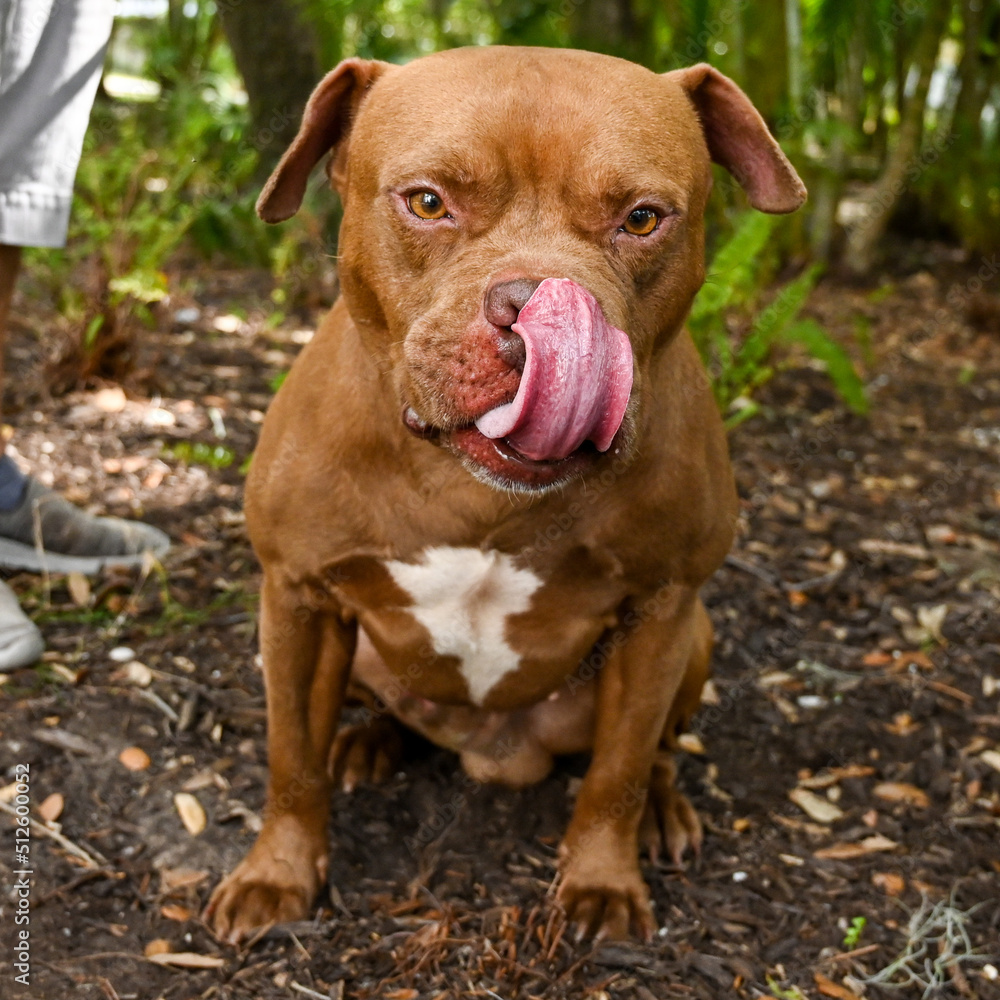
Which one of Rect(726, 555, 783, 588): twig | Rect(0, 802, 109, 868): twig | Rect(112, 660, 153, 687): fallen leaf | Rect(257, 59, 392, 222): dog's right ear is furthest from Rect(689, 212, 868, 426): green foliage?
Answer: Rect(0, 802, 109, 868): twig

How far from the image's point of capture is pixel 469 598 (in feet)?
7.62

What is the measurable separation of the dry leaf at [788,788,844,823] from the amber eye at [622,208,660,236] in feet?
5.32

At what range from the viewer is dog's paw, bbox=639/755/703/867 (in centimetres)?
271

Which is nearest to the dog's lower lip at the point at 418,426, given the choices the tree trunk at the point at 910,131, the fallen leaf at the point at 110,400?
the fallen leaf at the point at 110,400

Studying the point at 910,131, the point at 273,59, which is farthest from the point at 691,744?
the point at 910,131

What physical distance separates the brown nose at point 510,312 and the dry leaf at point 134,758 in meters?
1.61

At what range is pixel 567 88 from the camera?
6.31ft

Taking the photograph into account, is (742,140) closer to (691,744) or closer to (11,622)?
(691,744)

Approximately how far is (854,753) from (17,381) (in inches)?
131

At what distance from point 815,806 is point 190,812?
5.02 feet

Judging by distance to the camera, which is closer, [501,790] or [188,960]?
[188,960]

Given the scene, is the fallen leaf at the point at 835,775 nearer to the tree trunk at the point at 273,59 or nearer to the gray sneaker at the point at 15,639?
the gray sneaker at the point at 15,639

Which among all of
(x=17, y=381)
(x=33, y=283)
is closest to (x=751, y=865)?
(x=17, y=381)

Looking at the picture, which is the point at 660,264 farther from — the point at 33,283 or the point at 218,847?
the point at 33,283
